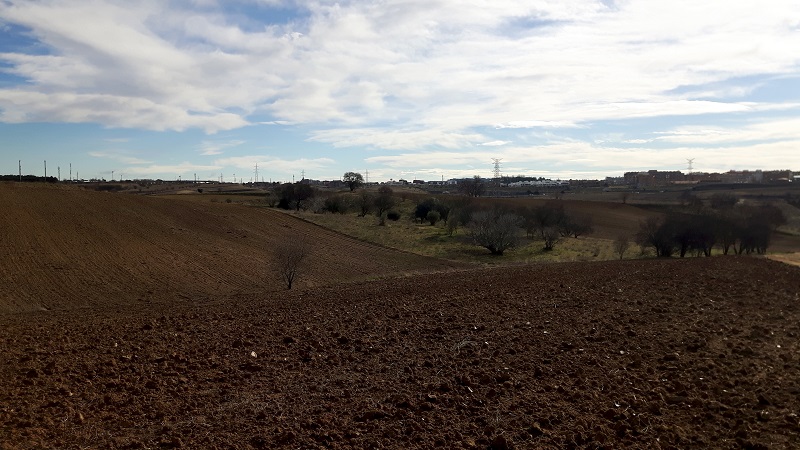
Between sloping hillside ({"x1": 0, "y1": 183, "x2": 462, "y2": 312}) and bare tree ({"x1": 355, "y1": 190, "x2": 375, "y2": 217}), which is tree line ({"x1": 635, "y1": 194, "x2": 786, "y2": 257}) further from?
bare tree ({"x1": 355, "y1": 190, "x2": 375, "y2": 217})

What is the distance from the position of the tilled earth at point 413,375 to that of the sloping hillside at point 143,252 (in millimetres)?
11964

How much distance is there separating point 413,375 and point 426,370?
36 centimetres

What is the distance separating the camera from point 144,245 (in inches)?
1699

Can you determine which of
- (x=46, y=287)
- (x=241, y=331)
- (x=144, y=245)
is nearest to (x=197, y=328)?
(x=241, y=331)

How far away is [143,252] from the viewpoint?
41.2 meters

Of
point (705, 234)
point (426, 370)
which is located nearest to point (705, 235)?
point (705, 234)

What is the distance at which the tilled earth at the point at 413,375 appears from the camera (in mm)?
7289

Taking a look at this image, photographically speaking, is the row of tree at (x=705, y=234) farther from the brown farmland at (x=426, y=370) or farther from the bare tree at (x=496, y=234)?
the brown farmland at (x=426, y=370)

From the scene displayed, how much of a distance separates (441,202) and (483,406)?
7490 cm

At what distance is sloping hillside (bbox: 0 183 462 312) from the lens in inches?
1266

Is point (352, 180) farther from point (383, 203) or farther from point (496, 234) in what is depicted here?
point (496, 234)

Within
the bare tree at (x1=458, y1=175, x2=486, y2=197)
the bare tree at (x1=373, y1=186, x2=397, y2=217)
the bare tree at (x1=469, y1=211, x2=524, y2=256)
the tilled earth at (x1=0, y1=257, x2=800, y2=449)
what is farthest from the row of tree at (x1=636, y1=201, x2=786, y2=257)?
the bare tree at (x1=458, y1=175, x2=486, y2=197)

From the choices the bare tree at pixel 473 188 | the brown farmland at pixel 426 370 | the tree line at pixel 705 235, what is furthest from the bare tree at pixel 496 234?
the bare tree at pixel 473 188

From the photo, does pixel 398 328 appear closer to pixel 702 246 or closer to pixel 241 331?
pixel 241 331
